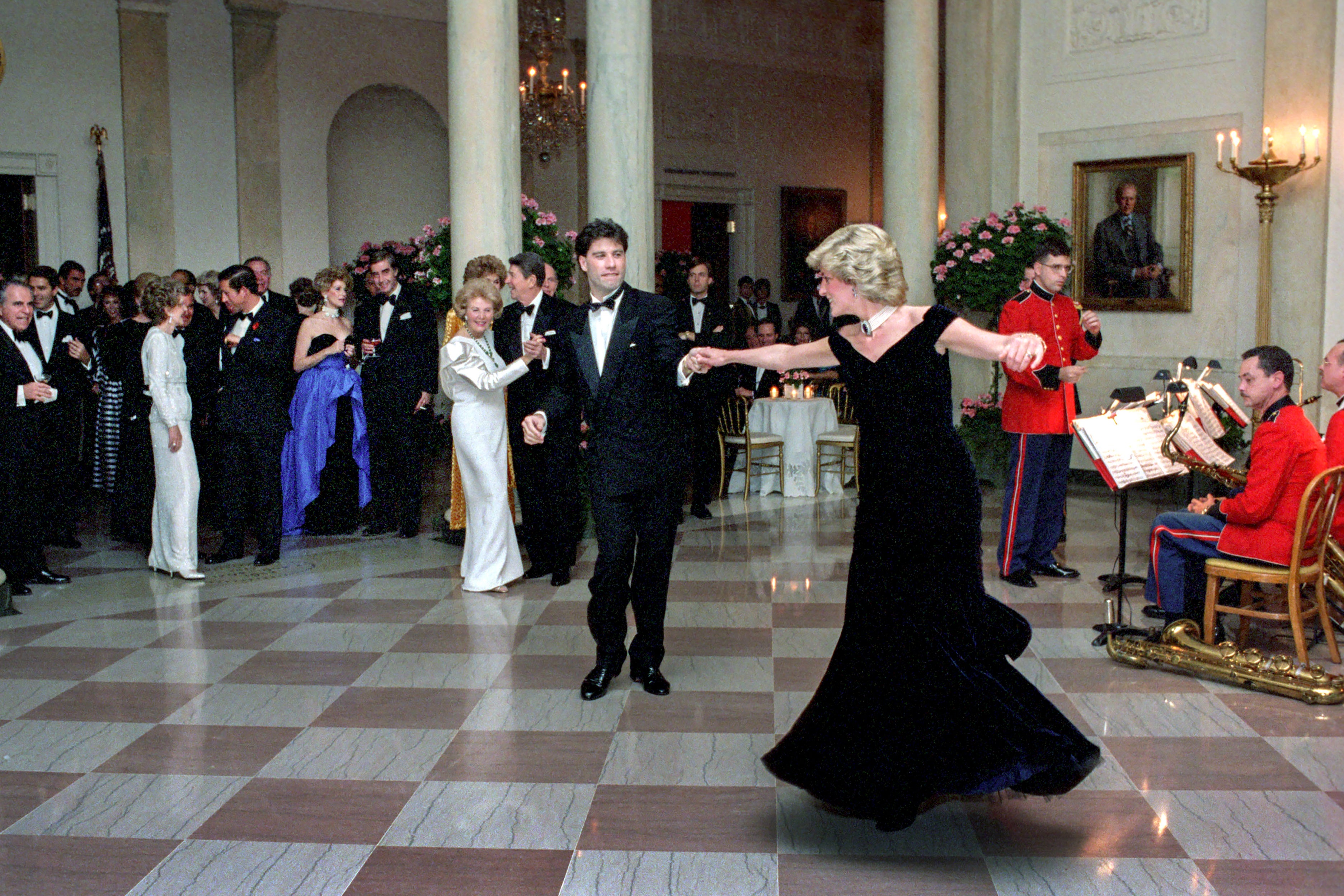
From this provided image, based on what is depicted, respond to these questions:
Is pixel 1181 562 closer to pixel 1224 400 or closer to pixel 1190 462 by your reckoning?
pixel 1190 462

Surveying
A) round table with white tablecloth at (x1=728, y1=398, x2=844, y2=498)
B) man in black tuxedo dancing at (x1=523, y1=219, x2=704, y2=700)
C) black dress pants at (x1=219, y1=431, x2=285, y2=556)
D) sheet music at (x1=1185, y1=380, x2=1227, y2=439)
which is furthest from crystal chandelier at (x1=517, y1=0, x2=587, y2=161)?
sheet music at (x1=1185, y1=380, x2=1227, y2=439)

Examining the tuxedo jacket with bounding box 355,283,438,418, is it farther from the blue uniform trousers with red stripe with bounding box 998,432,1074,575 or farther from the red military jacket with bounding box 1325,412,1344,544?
the red military jacket with bounding box 1325,412,1344,544

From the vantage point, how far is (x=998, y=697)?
3.47 m

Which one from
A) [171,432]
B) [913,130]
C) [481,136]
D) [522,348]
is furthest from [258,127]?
[522,348]

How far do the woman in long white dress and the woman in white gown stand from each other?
1.45 meters

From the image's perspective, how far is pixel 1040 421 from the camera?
268 inches

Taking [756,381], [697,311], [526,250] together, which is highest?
[526,250]

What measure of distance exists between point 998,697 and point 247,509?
20.7 ft

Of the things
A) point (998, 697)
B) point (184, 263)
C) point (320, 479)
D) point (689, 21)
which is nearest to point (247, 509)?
point (320, 479)

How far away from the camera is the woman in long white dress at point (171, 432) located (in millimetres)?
6965

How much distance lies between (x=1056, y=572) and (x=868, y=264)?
394cm

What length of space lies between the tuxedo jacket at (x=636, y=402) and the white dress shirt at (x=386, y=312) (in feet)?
12.3

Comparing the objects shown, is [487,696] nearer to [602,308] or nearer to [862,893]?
[602,308]

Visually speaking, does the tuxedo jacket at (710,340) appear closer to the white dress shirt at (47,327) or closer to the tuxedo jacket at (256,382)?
the tuxedo jacket at (256,382)
